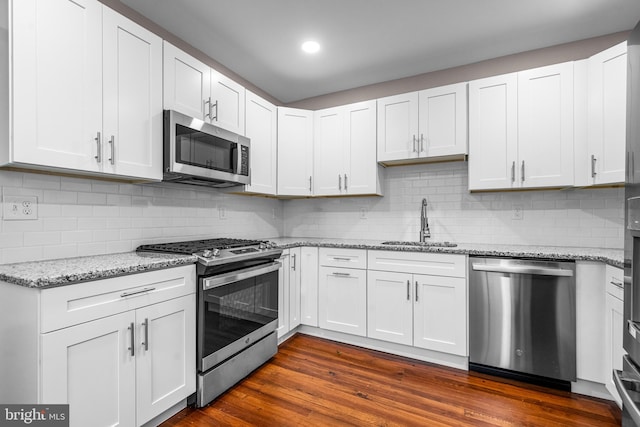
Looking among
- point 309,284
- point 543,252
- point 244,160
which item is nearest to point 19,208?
point 244,160

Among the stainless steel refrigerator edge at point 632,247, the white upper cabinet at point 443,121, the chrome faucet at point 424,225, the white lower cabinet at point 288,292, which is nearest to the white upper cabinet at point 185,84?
the white lower cabinet at point 288,292

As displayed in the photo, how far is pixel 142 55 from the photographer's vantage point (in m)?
1.94

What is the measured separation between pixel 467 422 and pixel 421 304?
35.5 inches

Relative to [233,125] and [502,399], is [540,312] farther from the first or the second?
[233,125]

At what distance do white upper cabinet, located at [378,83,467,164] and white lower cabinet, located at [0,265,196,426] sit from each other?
2.12m

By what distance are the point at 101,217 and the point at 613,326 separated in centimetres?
330

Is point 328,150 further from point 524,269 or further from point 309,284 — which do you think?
point 524,269

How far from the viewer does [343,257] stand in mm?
2912

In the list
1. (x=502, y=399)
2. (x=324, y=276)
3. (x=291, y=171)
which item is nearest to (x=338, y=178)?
(x=291, y=171)

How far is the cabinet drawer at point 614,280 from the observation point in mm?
1817

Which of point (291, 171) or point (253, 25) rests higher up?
point (253, 25)

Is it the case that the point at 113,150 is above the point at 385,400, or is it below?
above

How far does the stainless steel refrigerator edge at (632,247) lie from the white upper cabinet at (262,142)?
248 cm

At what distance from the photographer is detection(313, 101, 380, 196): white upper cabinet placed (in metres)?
3.13
